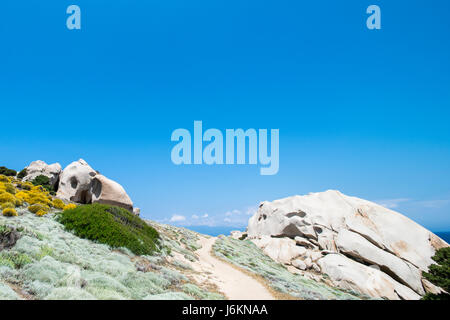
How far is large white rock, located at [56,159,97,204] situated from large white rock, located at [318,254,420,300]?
118 ft

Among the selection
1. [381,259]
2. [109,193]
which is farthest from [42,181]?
[381,259]

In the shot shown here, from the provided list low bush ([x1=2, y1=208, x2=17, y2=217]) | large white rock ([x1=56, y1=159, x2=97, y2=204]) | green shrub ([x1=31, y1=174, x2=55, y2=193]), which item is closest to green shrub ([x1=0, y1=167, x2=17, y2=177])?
green shrub ([x1=31, y1=174, x2=55, y2=193])

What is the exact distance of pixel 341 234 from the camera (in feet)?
135

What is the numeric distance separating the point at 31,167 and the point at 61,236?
1465 inches

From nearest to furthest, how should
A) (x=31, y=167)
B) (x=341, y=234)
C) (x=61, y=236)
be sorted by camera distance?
(x=61, y=236), (x=341, y=234), (x=31, y=167)

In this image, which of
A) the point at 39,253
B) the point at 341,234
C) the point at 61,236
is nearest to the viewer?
the point at 39,253

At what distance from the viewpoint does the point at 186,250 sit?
27.0 m

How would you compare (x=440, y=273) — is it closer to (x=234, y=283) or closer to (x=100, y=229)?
(x=234, y=283)

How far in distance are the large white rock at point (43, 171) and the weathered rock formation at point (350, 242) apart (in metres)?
38.1

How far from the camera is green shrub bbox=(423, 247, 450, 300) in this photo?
35.1 metres

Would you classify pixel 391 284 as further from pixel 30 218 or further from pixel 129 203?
pixel 30 218

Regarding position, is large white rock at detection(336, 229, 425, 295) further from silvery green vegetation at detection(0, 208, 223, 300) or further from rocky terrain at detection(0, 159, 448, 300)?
silvery green vegetation at detection(0, 208, 223, 300)

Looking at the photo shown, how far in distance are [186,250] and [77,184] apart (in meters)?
21.7

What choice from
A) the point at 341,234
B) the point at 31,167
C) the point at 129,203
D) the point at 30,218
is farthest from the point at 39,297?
the point at 31,167
